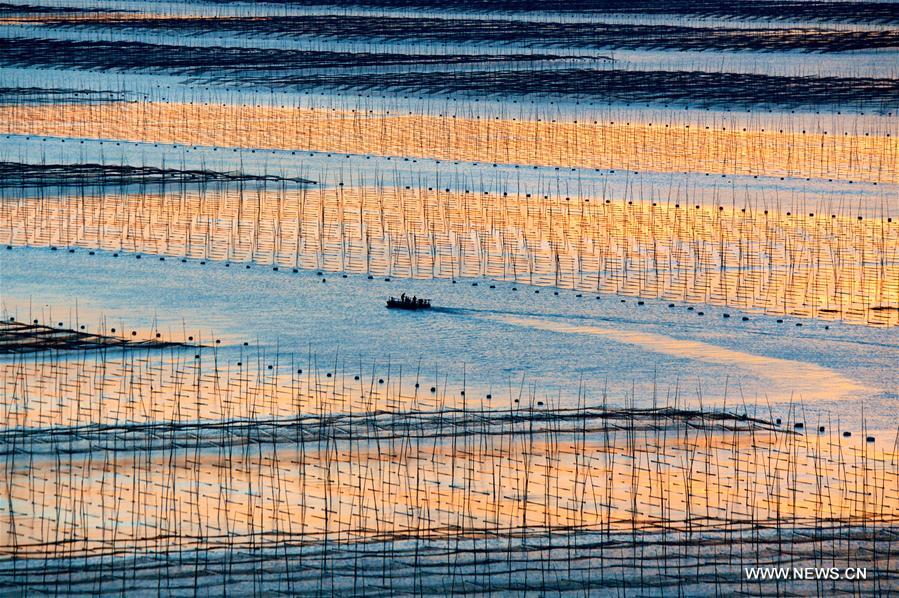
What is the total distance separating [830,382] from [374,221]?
673cm

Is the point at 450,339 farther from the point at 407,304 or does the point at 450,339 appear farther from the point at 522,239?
the point at 522,239

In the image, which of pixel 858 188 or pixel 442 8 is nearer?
pixel 858 188

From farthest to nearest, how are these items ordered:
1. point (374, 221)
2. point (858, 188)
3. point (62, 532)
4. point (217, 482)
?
point (858, 188)
point (374, 221)
point (217, 482)
point (62, 532)

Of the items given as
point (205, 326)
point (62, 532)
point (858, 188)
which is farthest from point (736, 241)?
point (62, 532)

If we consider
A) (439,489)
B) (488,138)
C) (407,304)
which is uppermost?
(488,138)

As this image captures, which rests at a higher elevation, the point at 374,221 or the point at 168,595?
the point at 374,221

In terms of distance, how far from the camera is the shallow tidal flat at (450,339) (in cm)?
1026

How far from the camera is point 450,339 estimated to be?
14.5 meters

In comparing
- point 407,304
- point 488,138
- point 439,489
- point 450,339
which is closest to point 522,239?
point 407,304

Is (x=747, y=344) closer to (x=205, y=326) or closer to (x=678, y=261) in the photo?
(x=678, y=261)

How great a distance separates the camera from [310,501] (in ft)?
35.8

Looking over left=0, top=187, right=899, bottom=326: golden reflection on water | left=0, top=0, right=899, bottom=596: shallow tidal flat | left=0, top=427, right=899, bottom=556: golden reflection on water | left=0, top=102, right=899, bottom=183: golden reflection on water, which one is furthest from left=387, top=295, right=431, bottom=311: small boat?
left=0, top=102, right=899, bottom=183: golden reflection on water

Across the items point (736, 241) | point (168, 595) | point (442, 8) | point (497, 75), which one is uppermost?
point (442, 8)

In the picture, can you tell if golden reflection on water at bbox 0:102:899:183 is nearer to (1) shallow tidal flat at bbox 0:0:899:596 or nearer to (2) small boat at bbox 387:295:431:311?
(1) shallow tidal flat at bbox 0:0:899:596
